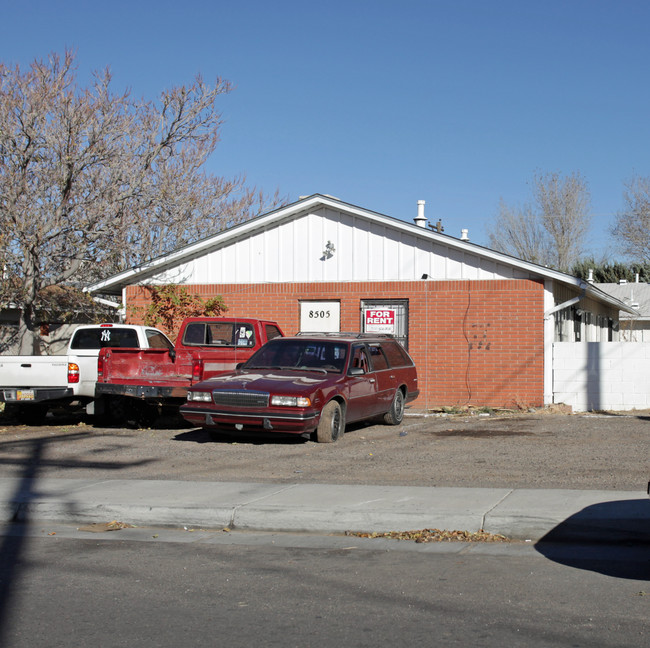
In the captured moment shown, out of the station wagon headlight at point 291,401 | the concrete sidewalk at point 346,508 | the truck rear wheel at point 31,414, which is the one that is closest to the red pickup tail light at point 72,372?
the truck rear wheel at point 31,414

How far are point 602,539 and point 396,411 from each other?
27.8 feet

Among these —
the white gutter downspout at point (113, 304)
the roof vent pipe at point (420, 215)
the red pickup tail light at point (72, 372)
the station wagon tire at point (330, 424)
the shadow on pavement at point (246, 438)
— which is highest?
the roof vent pipe at point (420, 215)

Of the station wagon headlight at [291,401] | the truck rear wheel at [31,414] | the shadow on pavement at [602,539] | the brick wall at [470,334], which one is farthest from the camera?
the brick wall at [470,334]

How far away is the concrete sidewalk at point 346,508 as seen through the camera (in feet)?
23.9

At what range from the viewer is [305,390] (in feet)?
40.4

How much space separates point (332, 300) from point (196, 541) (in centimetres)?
1287

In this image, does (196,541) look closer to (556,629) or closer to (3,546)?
(3,546)

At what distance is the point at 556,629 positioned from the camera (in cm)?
484

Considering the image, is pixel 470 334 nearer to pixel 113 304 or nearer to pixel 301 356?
pixel 301 356

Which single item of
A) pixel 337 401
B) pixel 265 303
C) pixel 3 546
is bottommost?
pixel 3 546

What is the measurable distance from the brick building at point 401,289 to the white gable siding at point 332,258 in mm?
24

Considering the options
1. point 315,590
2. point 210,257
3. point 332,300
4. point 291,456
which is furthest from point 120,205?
point 315,590

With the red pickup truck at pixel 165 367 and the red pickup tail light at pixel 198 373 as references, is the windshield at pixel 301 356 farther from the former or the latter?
the red pickup truck at pixel 165 367

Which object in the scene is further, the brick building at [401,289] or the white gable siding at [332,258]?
the white gable siding at [332,258]
